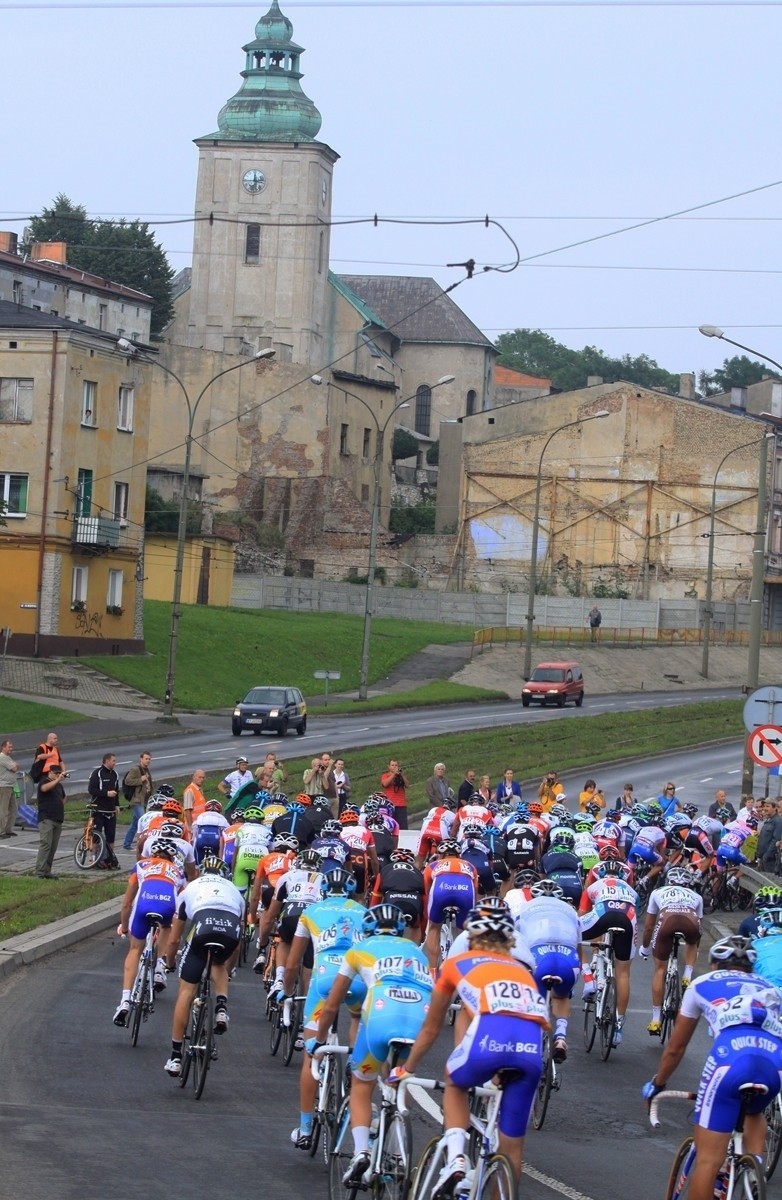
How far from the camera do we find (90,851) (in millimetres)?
26766

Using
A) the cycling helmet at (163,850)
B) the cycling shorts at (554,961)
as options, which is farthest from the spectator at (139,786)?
the cycling shorts at (554,961)

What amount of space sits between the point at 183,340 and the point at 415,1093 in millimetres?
94804

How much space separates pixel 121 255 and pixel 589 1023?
9871 centimetres

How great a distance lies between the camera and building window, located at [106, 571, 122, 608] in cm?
6144

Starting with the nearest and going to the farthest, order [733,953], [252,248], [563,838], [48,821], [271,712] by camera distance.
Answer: [733,953] → [563,838] → [48,821] → [271,712] → [252,248]

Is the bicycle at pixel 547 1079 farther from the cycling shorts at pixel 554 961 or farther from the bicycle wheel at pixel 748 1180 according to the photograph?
the bicycle wheel at pixel 748 1180

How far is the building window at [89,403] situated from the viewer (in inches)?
2368

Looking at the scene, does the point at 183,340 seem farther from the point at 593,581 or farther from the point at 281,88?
the point at 593,581

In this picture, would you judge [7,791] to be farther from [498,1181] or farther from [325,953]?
[498,1181]

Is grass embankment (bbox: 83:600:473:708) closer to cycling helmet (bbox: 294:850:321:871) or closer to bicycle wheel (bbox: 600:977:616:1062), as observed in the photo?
bicycle wheel (bbox: 600:977:616:1062)

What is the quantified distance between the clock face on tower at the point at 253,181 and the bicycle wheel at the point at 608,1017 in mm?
91644

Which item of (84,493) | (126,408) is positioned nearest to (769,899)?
(84,493)

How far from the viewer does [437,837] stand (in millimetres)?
22984

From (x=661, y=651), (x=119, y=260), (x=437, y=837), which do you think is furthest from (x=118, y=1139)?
(x=119, y=260)
